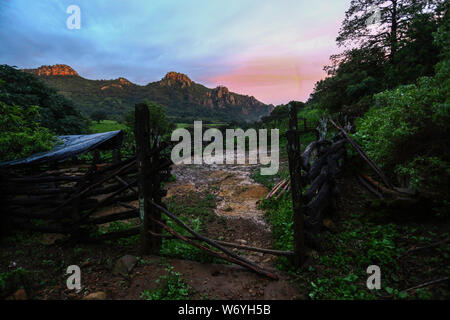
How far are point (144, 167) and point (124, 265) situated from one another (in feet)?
5.56

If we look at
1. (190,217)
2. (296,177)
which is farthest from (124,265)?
(296,177)

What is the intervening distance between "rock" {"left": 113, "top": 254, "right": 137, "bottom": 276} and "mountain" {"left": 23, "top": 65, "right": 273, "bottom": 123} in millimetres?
88727

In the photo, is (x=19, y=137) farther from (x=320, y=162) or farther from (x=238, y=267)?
(x=320, y=162)

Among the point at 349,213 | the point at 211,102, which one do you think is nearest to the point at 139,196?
the point at 349,213

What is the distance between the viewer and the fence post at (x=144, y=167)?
3.65 m

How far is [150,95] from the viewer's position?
14625 cm

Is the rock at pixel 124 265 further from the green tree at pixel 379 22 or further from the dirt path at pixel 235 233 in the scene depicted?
the green tree at pixel 379 22

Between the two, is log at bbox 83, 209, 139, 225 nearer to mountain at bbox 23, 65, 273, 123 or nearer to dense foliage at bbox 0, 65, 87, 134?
dense foliage at bbox 0, 65, 87, 134

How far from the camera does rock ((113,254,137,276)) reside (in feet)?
10.9

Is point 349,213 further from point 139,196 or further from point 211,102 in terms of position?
point 211,102

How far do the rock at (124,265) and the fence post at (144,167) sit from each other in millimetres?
349

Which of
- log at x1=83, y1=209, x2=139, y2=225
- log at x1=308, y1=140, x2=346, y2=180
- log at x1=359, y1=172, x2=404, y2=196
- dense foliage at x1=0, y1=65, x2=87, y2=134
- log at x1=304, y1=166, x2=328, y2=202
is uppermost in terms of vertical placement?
dense foliage at x1=0, y1=65, x2=87, y2=134

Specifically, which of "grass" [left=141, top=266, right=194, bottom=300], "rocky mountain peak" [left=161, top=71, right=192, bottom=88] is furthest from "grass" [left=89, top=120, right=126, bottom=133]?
"rocky mountain peak" [left=161, top=71, right=192, bottom=88]
